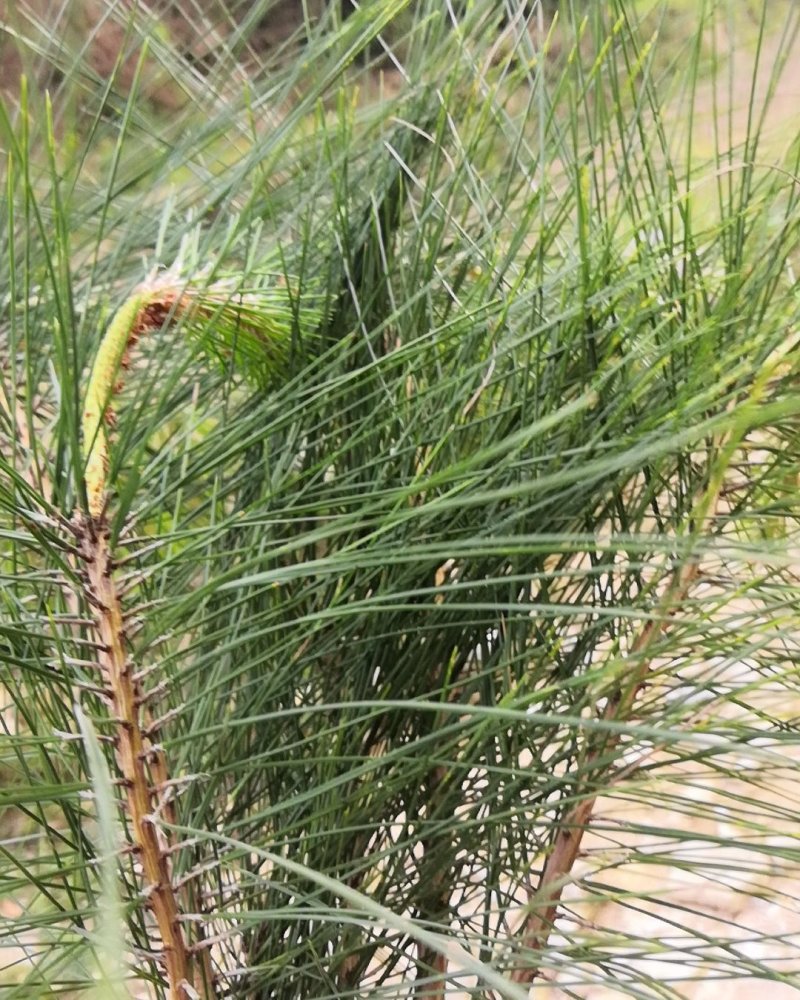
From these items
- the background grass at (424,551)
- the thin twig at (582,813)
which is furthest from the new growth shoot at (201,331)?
the thin twig at (582,813)

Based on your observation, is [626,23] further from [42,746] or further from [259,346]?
[42,746]

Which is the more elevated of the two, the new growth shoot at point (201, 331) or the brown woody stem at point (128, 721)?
the new growth shoot at point (201, 331)

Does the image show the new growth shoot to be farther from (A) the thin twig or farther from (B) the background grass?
(A) the thin twig

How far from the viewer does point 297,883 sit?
0.79 feet

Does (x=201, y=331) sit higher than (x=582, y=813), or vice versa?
(x=201, y=331)

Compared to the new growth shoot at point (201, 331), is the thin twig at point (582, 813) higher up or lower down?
lower down

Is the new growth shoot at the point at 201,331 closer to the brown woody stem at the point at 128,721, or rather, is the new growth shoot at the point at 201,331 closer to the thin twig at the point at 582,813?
→ the brown woody stem at the point at 128,721

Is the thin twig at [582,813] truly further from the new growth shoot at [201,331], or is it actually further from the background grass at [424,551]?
the new growth shoot at [201,331]

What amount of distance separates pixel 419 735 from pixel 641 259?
0.44 ft

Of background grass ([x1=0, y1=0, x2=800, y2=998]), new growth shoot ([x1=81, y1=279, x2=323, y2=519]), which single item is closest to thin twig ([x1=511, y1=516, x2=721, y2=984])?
background grass ([x1=0, y1=0, x2=800, y2=998])

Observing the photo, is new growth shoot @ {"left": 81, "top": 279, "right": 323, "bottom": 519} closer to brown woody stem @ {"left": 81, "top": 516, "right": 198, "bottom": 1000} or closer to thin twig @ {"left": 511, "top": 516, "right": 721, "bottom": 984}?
brown woody stem @ {"left": 81, "top": 516, "right": 198, "bottom": 1000}

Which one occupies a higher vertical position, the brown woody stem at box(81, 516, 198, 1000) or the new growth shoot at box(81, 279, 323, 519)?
the new growth shoot at box(81, 279, 323, 519)

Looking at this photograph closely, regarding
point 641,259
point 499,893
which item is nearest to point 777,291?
point 641,259

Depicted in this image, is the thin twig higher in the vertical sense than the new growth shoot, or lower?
lower
